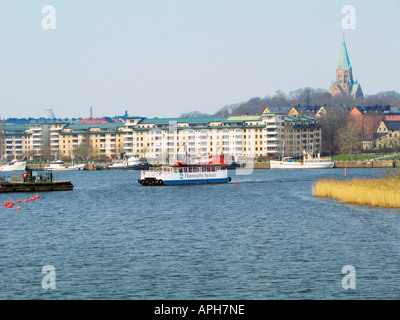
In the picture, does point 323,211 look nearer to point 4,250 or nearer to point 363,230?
point 363,230

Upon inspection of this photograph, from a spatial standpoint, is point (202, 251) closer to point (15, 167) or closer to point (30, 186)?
point (30, 186)

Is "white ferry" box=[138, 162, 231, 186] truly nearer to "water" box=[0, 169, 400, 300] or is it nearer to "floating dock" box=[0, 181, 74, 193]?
"floating dock" box=[0, 181, 74, 193]

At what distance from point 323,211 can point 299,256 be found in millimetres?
21956

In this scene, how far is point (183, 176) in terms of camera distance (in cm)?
9794

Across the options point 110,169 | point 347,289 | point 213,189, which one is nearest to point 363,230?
point 347,289

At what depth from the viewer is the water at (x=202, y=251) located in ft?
94.0

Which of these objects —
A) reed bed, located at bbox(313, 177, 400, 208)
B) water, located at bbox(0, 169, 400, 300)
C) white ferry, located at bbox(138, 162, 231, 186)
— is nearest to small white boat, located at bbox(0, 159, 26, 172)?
white ferry, located at bbox(138, 162, 231, 186)

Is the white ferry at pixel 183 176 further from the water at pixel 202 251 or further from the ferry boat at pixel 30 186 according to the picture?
the water at pixel 202 251

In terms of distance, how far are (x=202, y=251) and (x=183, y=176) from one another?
60641 mm

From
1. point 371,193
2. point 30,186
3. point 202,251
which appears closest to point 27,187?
point 30,186

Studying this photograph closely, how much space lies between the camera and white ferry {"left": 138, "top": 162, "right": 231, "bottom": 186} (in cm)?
9788

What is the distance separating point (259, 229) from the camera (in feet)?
152

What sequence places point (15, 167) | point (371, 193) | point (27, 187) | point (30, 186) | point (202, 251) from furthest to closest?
1. point (15, 167)
2. point (30, 186)
3. point (27, 187)
4. point (371, 193)
5. point (202, 251)

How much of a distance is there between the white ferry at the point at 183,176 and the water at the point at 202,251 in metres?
32.3
